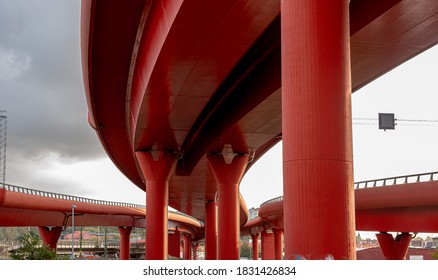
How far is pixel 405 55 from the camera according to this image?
67.9 ft

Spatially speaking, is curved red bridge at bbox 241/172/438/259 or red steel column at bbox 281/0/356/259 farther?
curved red bridge at bbox 241/172/438/259

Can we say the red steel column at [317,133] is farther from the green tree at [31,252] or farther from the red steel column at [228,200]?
the red steel column at [228,200]

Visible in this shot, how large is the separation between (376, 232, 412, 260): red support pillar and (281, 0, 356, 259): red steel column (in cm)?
3468

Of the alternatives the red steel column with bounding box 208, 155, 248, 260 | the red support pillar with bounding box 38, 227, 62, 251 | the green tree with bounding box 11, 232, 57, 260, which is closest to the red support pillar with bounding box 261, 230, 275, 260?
the red support pillar with bounding box 38, 227, 62, 251

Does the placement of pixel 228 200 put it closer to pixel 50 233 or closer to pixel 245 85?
pixel 245 85

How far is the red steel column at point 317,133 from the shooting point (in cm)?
986

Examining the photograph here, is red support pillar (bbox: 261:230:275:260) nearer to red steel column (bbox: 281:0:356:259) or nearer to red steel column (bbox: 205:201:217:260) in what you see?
red steel column (bbox: 205:201:217:260)

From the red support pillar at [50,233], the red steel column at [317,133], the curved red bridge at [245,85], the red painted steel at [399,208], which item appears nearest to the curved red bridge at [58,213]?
the red support pillar at [50,233]

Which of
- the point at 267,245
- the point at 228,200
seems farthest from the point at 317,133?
the point at 267,245

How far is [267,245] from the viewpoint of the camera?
333ft

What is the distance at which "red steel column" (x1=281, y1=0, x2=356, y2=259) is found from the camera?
986 cm

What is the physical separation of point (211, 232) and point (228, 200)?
30011mm

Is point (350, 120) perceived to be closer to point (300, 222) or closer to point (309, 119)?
point (309, 119)

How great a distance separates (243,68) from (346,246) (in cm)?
1598
